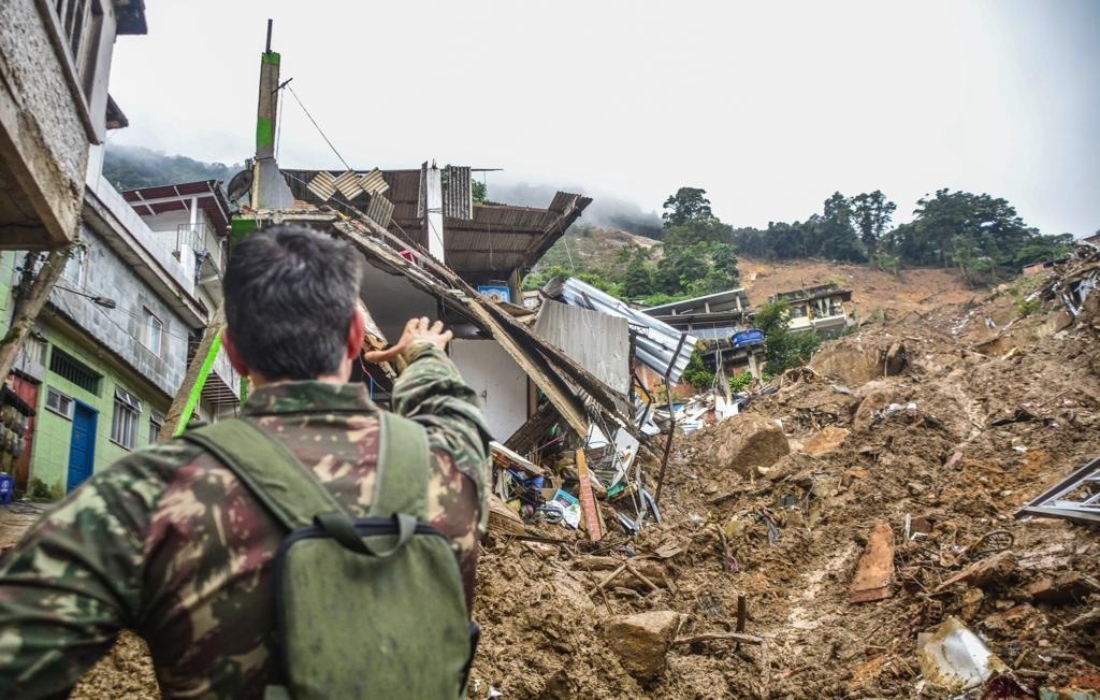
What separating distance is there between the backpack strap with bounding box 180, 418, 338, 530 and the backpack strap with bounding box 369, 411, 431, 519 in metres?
0.11

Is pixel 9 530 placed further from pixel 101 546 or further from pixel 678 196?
pixel 678 196

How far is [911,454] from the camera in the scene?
12.2 meters

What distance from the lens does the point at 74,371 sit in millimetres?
14453

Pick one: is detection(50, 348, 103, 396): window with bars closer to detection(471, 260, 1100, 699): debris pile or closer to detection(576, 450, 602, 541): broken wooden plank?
detection(471, 260, 1100, 699): debris pile

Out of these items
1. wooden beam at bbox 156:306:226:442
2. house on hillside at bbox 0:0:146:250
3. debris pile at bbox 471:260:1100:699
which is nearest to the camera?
house on hillside at bbox 0:0:146:250

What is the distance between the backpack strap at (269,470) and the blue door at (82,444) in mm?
15881

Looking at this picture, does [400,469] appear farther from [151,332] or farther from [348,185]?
[151,332]

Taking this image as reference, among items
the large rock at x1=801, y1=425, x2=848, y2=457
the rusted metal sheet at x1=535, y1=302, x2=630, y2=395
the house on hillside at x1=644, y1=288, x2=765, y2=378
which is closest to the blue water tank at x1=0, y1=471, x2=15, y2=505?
the rusted metal sheet at x1=535, y1=302, x2=630, y2=395

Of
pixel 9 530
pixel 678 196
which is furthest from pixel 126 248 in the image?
pixel 678 196

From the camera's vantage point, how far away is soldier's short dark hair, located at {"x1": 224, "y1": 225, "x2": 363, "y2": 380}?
1520 millimetres

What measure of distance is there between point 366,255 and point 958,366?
54.0ft

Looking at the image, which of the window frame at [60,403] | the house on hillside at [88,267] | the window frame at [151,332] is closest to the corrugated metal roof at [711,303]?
the house on hillside at [88,267]

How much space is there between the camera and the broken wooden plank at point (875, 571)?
795 cm

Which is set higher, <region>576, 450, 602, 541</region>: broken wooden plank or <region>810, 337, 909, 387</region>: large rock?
<region>810, 337, 909, 387</region>: large rock
